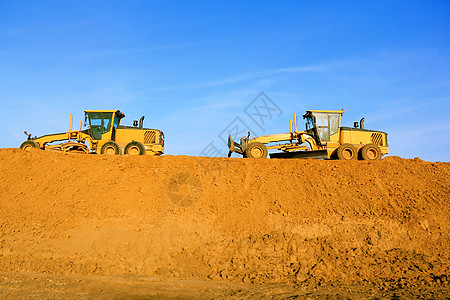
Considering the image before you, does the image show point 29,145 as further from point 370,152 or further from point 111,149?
point 370,152

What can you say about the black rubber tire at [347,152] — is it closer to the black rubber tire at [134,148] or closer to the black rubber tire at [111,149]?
the black rubber tire at [134,148]

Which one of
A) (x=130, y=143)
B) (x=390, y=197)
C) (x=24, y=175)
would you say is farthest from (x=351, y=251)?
(x=24, y=175)

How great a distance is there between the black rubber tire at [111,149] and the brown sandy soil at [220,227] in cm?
149

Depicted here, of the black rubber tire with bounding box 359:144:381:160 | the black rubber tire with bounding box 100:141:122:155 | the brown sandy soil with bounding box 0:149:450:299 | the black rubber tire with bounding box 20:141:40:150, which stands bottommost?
the brown sandy soil with bounding box 0:149:450:299

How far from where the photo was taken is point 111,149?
722 inches

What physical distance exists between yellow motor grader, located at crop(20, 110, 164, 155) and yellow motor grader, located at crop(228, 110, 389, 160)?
4605 mm

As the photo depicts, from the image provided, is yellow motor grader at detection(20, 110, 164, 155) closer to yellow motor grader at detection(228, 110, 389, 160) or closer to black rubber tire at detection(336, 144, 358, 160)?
yellow motor grader at detection(228, 110, 389, 160)

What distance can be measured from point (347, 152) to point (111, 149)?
41.5 feet

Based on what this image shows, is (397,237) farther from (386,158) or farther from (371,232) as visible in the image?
(386,158)

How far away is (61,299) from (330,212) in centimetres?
973

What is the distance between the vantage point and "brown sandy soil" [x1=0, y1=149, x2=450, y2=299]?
10.0m

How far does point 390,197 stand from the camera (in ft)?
47.9

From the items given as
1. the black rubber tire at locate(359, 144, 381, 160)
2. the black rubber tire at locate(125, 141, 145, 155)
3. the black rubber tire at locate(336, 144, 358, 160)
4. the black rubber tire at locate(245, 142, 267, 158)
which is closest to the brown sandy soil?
the black rubber tire at locate(359, 144, 381, 160)

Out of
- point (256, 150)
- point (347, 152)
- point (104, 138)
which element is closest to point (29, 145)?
point (104, 138)
